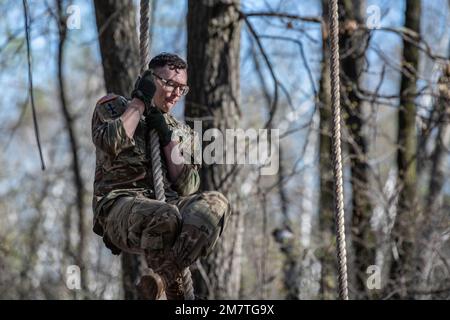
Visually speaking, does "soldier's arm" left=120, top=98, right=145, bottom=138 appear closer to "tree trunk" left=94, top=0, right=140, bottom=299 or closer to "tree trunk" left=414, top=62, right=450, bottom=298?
"tree trunk" left=94, top=0, right=140, bottom=299

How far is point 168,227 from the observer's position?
440cm

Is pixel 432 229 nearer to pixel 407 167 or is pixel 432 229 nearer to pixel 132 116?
pixel 407 167

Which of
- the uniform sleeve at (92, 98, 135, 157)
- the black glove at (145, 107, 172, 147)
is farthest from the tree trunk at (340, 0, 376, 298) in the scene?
the uniform sleeve at (92, 98, 135, 157)

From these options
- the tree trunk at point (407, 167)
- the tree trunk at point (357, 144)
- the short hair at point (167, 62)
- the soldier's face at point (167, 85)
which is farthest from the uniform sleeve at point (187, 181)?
the tree trunk at point (357, 144)

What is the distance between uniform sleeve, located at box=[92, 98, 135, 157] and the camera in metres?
4.43

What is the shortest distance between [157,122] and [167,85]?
0.20 m

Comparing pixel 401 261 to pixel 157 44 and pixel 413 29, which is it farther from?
pixel 157 44

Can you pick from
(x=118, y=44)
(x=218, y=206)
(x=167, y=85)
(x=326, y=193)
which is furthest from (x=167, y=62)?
(x=326, y=193)

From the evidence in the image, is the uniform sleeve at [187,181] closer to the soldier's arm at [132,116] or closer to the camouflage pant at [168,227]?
the camouflage pant at [168,227]

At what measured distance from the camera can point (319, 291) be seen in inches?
363

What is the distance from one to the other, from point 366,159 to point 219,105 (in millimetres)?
2417

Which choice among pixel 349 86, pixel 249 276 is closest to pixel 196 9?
pixel 349 86

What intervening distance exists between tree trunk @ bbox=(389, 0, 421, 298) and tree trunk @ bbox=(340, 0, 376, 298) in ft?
1.09

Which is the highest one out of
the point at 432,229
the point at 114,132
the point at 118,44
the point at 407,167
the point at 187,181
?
the point at 118,44
